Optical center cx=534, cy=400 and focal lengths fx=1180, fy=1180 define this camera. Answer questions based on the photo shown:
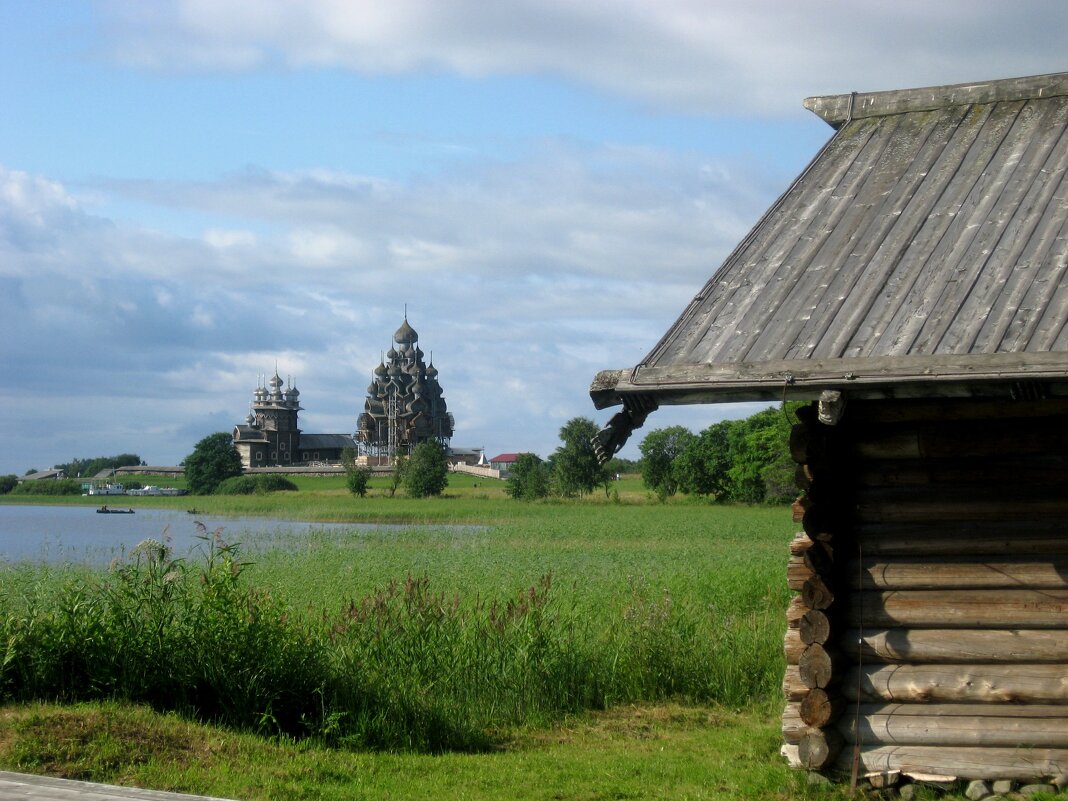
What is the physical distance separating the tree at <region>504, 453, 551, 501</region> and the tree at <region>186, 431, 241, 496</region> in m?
44.5

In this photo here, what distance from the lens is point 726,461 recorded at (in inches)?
3273

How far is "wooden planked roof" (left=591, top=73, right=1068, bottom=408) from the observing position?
22.3 ft

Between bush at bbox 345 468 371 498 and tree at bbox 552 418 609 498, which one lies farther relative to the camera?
bush at bbox 345 468 371 498

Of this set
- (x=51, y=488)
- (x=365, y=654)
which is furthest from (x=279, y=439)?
(x=365, y=654)

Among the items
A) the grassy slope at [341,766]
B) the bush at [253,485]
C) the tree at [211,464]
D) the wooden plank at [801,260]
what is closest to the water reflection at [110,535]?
the grassy slope at [341,766]

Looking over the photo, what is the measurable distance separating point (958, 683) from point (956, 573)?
2.22ft

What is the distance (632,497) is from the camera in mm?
85312

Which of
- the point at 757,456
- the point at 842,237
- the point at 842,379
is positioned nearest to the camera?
the point at 842,379

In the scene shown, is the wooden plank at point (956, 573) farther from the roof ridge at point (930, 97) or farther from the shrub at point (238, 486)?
the shrub at point (238, 486)

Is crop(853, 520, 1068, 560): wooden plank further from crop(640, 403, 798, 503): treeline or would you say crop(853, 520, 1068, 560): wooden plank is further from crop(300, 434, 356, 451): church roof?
crop(300, 434, 356, 451): church roof

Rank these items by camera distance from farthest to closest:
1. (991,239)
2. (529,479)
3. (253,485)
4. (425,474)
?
(253,485) → (425,474) → (529,479) → (991,239)

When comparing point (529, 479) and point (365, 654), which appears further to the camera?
point (529, 479)

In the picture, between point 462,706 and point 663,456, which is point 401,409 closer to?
point 663,456

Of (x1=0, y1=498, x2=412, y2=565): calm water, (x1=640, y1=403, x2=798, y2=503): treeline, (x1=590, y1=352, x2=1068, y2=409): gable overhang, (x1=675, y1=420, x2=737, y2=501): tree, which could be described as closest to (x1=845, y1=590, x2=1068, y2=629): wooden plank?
(x1=590, y1=352, x2=1068, y2=409): gable overhang
